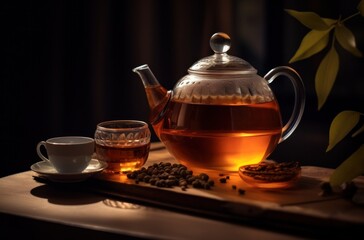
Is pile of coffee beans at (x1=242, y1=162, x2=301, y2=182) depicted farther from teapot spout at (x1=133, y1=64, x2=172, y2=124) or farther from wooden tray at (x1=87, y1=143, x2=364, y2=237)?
teapot spout at (x1=133, y1=64, x2=172, y2=124)

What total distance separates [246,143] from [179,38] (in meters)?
0.89

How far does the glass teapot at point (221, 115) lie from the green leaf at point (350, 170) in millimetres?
213

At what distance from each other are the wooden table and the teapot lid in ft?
0.73

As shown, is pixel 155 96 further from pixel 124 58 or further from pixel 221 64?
pixel 124 58

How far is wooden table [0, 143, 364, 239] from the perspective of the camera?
105 centimetres

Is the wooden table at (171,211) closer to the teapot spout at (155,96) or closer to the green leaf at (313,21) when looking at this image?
the teapot spout at (155,96)

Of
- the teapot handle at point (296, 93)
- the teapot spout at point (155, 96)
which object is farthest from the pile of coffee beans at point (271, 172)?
the teapot spout at point (155, 96)

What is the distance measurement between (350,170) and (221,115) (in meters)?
0.28

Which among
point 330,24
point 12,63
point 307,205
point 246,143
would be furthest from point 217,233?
point 12,63

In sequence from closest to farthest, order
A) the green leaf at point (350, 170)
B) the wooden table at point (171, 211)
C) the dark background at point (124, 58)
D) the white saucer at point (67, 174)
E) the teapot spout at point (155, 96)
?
the wooden table at point (171, 211) < the green leaf at point (350, 170) < the white saucer at point (67, 174) < the teapot spout at point (155, 96) < the dark background at point (124, 58)

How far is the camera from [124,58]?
6.91 feet

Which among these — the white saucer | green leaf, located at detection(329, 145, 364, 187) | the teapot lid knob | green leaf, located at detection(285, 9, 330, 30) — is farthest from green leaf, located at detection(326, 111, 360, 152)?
the white saucer

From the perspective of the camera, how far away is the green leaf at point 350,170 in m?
1.15

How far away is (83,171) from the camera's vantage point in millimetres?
1335
